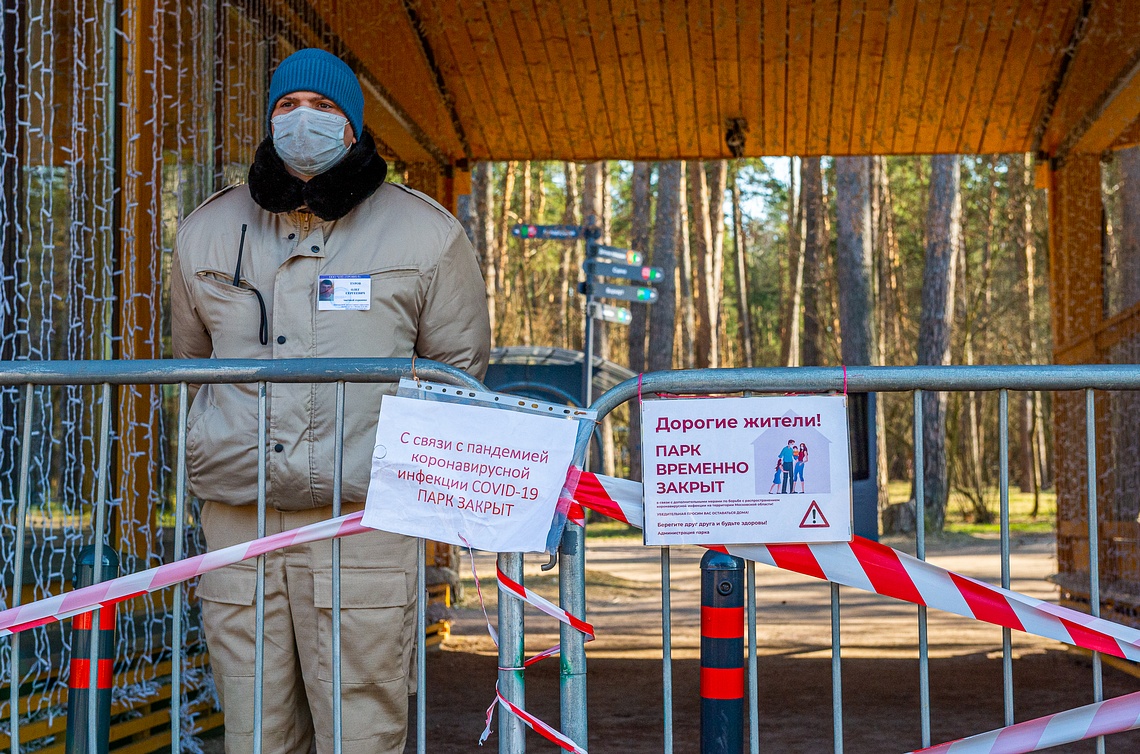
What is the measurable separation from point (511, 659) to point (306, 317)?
3.22ft

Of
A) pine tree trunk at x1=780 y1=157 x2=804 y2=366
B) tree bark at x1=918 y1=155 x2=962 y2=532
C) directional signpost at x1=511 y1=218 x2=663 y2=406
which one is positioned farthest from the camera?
pine tree trunk at x1=780 y1=157 x2=804 y2=366

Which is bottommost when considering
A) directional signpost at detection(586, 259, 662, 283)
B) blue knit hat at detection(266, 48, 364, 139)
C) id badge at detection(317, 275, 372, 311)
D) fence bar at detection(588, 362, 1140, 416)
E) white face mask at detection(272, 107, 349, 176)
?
fence bar at detection(588, 362, 1140, 416)

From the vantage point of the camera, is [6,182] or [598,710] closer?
[6,182]

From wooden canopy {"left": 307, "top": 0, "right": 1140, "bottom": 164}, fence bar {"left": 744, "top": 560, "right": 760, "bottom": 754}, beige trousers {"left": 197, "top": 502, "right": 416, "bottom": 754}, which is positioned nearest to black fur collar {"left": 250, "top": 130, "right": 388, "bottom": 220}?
beige trousers {"left": 197, "top": 502, "right": 416, "bottom": 754}

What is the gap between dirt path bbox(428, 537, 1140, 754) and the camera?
5539 mm

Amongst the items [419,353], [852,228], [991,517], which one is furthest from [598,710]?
[991,517]

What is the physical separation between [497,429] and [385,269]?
22.7 inches

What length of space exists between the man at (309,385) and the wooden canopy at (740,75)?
11.3 ft

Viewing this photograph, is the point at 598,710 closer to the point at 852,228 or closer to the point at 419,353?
the point at 419,353

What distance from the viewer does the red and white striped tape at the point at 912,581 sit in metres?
2.60

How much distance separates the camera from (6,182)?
4.04m

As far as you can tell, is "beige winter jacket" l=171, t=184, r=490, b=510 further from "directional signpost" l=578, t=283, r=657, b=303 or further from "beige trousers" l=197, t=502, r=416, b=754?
"directional signpost" l=578, t=283, r=657, b=303

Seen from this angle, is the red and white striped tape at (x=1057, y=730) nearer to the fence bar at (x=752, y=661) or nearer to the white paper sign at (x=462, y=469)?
the fence bar at (x=752, y=661)

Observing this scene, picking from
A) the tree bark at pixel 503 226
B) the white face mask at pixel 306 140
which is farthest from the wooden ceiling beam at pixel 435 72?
the tree bark at pixel 503 226
